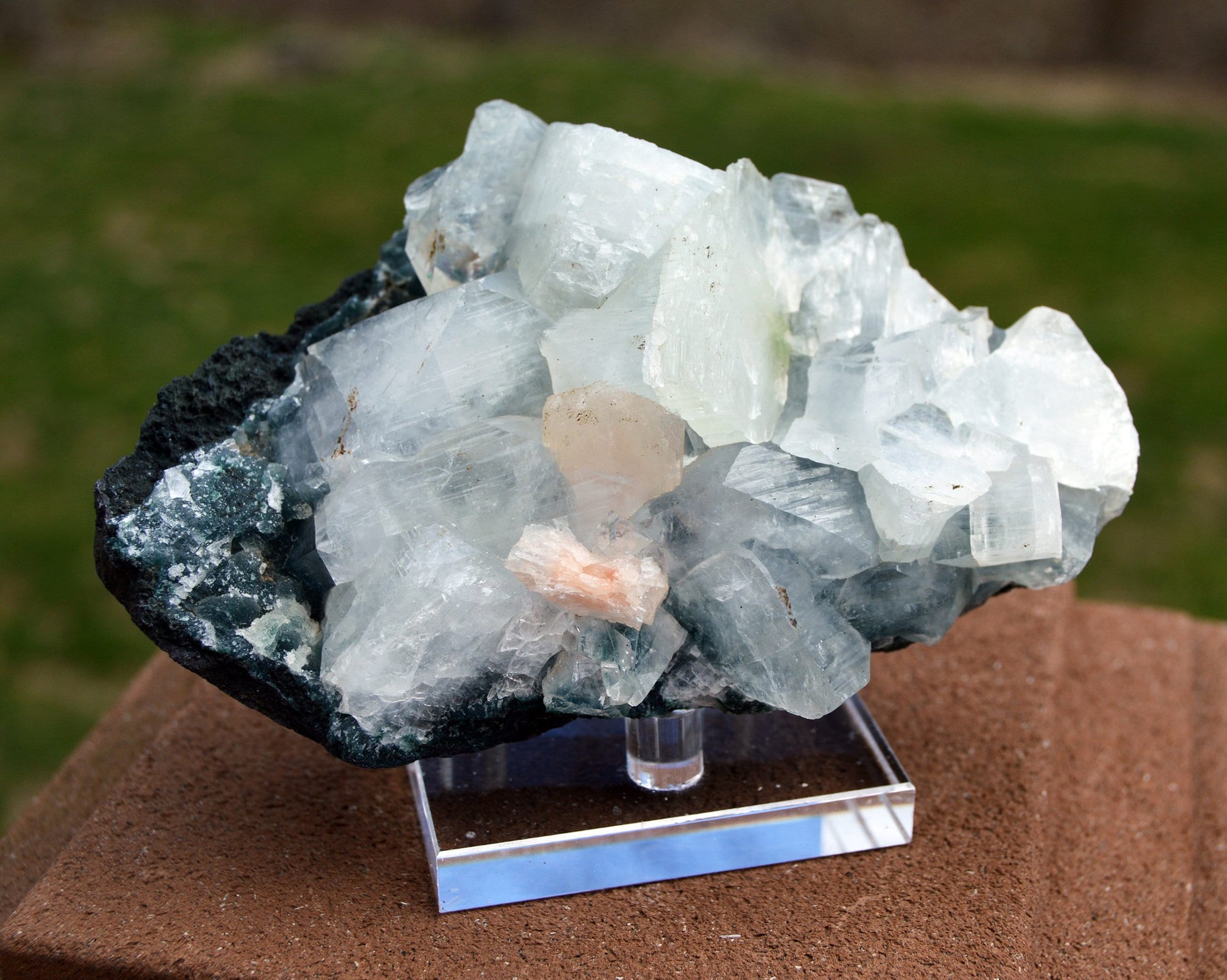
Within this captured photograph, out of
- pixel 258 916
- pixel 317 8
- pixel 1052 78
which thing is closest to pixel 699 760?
pixel 258 916

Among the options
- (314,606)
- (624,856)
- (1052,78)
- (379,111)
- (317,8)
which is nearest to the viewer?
(314,606)

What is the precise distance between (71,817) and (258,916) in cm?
55

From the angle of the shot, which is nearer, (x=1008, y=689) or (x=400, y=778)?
(x=400, y=778)

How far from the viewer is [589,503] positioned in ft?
5.07

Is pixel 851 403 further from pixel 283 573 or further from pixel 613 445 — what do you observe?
pixel 283 573

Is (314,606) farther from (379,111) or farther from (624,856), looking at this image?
(379,111)

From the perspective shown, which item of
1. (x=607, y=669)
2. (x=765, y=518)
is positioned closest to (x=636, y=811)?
(x=607, y=669)

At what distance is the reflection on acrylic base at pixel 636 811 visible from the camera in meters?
1.72

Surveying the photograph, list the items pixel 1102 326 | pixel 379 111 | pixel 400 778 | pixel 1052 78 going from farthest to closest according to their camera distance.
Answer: pixel 1052 78 < pixel 379 111 < pixel 1102 326 < pixel 400 778

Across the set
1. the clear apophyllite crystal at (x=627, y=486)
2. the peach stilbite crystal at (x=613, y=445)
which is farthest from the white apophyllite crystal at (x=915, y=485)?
the peach stilbite crystal at (x=613, y=445)

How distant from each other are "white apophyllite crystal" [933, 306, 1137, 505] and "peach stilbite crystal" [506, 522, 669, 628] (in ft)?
1.43

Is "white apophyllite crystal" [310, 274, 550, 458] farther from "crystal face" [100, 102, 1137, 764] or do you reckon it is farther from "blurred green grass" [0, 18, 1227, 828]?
"blurred green grass" [0, 18, 1227, 828]

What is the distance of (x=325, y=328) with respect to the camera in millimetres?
1824

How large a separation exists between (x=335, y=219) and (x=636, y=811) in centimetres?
357
